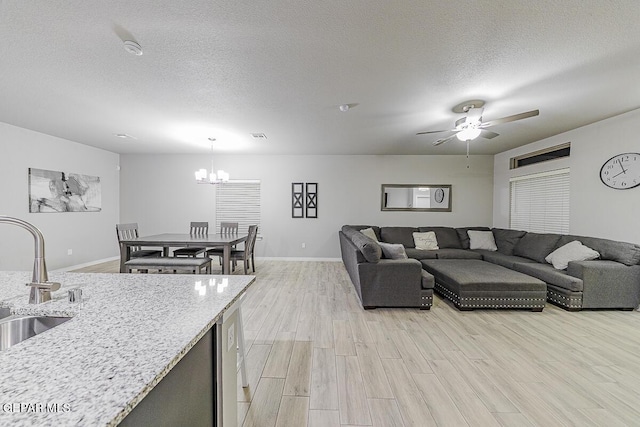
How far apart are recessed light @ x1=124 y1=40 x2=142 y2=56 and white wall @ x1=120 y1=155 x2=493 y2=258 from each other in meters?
4.19

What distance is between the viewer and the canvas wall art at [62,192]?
184 inches

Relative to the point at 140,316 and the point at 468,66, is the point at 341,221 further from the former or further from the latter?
the point at 140,316

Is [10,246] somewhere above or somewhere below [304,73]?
below

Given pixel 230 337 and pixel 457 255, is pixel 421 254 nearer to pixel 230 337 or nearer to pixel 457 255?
pixel 457 255

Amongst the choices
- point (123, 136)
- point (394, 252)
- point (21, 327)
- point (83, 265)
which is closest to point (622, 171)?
point (394, 252)

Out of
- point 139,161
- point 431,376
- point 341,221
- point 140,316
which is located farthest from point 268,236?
point 140,316

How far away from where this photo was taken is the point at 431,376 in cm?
206

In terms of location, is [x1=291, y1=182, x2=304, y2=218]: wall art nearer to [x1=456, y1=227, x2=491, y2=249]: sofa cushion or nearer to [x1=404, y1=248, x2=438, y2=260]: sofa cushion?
[x1=404, y1=248, x2=438, y2=260]: sofa cushion

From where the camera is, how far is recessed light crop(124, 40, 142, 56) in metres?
2.06

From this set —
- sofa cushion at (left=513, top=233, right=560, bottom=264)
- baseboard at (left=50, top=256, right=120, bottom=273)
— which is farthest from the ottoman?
baseboard at (left=50, top=256, right=120, bottom=273)

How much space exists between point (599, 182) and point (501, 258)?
1686 millimetres

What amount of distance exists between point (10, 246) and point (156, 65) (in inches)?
173

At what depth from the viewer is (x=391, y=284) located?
3.35m

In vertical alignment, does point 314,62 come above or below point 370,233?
above
